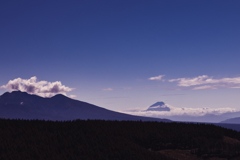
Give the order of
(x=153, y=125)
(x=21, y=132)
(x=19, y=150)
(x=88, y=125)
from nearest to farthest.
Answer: (x=19, y=150), (x=21, y=132), (x=88, y=125), (x=153, y=125)

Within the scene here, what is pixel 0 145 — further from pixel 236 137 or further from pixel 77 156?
pixel 236 137

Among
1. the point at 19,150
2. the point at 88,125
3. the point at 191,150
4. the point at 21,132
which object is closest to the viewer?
the point at 19,150

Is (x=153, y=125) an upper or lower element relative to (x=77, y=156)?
upper

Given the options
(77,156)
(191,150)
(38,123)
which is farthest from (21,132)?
(191,150)

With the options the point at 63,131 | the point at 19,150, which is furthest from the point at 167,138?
the point at 19,150

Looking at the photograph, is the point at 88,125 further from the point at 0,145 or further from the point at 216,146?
the point at 216,146

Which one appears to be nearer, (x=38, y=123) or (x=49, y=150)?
(x=49, y=150)
